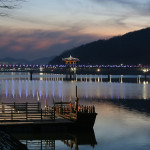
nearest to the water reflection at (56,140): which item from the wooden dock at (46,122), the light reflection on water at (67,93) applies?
the wooden dock at (46,122)

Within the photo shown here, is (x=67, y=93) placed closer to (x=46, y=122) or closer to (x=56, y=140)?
(x=46, y=122)

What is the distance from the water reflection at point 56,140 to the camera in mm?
31016

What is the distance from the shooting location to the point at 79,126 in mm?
34750

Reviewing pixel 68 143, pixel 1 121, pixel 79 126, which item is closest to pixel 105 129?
pixel 79 126

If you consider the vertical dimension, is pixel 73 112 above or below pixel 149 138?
above

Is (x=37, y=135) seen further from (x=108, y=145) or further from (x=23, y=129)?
(x=108, y=145)

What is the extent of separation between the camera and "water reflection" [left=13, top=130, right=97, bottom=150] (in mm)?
31016

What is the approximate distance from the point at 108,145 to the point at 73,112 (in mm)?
6637

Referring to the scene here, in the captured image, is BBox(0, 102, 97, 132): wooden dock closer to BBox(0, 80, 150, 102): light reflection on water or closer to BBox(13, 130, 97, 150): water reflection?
BBox(13, 130, 97, 150): water reflection

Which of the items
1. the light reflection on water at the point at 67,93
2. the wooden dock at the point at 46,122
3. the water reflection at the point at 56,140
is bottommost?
the light reflection on water at the point at 67,93

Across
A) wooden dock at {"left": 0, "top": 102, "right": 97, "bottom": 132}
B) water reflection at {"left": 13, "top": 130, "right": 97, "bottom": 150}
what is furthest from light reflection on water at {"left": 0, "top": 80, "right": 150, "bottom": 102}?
water reflection at {"left": 13, "top": 130, "right": 97, "bottom": 150}

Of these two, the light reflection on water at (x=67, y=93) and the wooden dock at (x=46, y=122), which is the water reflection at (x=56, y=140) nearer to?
the wooden dock at (x=46, y=122)

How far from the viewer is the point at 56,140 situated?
3275cm

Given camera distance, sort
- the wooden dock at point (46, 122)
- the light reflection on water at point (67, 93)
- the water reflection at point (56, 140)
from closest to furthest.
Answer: the water reflection at point (56, 140) → the wooden dock at point (46, 122) → the light reflection on water at point (67, 93)
